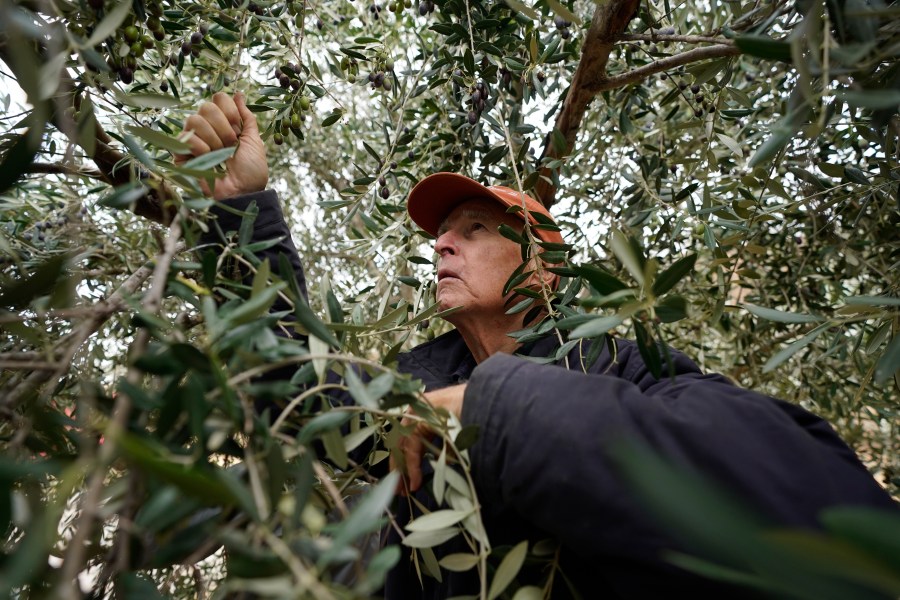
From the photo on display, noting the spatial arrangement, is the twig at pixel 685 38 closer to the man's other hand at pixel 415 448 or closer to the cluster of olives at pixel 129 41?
the man's other hand at pixel 415 448

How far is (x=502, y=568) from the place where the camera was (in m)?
0.83

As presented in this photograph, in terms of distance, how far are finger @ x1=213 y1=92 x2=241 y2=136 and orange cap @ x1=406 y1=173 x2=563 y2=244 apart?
0.61 metres

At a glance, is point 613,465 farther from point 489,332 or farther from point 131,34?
point 131,34

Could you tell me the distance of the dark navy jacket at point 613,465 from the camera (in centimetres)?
85

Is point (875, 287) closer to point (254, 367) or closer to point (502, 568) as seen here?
point (502, 568)

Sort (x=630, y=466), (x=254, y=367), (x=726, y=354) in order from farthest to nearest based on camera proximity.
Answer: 1. (x=726, y=354)
2. (x=254, y=367)
3. (x=630, y=466)

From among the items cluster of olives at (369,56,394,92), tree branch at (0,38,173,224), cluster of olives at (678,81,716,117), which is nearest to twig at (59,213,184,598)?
tree branch at (0,38,173,224)

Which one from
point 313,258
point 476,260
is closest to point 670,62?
point 476,260

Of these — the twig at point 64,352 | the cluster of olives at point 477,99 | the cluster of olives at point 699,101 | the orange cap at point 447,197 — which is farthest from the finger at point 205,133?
the cluster of olives at point 699,101

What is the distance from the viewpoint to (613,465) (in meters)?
0.87

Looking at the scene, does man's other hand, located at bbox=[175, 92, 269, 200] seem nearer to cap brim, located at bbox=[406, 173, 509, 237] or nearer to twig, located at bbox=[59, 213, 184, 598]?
cap brim, located at bbox=[406, 173, 509, 237]

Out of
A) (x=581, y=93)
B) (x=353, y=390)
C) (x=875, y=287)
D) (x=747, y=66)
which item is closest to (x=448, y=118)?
(x=581, y=93)

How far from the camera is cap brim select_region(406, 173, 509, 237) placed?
1919 millimetres

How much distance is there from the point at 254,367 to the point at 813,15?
827mm
